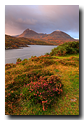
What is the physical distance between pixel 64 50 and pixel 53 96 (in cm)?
1012

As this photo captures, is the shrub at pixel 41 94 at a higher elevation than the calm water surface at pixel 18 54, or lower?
lower

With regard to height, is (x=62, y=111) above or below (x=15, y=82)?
below

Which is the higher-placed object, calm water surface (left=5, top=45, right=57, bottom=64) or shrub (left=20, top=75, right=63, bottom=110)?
calm water surface (left=5, top=45, right=57, bottom=64)

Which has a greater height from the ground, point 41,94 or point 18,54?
point 18,54

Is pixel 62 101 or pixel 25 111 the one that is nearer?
pixel 25 111

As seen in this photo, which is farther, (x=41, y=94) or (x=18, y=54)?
(x=18, y=54)

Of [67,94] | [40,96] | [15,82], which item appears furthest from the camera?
[15,82]

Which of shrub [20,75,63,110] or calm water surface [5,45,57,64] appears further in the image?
calm water surface [5,45,57,64]

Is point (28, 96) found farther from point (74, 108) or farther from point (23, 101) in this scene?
point (74, 108)

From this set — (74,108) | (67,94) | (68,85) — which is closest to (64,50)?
(68,85)

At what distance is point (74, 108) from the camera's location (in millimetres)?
2688

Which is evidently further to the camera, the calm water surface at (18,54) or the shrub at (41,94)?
the calm water surface at (18,54)
